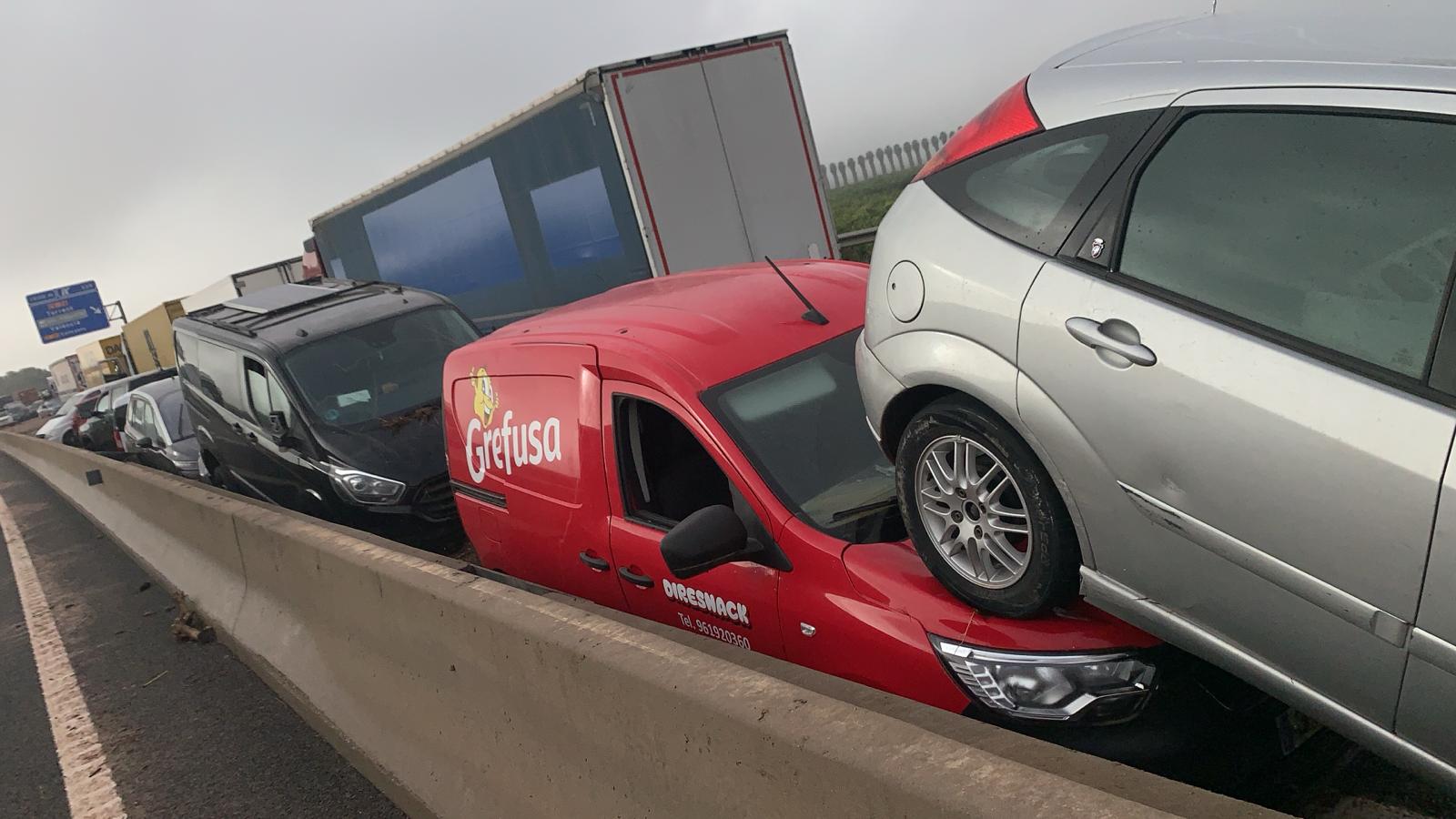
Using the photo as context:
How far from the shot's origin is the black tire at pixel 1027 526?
2.73 m

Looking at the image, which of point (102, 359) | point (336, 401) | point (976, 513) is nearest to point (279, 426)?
point (336, 401)

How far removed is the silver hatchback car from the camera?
6.73ft

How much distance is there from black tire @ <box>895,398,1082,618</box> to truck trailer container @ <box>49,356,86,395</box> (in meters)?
73.0

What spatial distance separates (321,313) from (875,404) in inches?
286

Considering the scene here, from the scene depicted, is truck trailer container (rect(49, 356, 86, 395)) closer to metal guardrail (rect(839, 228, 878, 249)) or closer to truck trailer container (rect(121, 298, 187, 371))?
truck trailer container (rect(121, 298, 187, 371))

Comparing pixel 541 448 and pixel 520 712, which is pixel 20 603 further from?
pixel 520 712

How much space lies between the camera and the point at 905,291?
3119mm

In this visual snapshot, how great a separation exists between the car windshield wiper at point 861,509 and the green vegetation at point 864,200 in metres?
17.8

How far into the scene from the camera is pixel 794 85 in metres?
12.0

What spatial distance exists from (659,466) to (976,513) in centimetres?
141

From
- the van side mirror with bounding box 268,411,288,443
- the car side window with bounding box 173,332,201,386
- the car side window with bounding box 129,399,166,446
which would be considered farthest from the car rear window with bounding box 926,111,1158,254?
the car side window with bounding box 129,399,166,446

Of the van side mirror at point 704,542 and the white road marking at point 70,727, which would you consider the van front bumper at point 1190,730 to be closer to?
the van side mirror at point 704,542

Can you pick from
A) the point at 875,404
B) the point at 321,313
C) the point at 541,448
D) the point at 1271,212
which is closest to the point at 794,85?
the point at 321,313

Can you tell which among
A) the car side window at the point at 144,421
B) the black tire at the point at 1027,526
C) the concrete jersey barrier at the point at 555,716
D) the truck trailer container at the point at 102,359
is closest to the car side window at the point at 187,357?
the car side window at the point at 144,421
